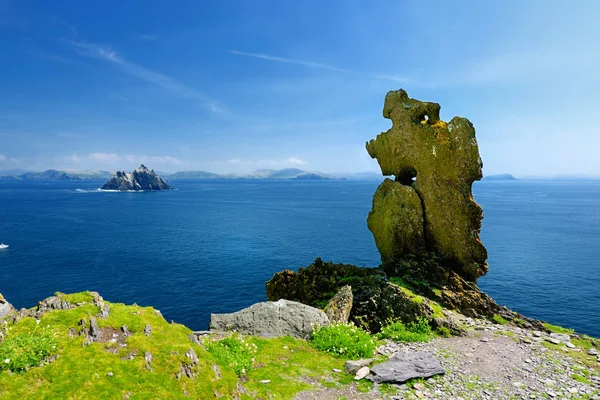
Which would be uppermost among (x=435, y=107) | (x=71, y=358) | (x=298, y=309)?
(x=435, y=107)

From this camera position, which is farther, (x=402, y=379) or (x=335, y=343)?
(x=335, y=343)

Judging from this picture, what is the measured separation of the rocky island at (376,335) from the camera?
1242 centimetres

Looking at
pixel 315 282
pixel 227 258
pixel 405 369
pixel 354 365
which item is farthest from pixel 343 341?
pixel 227 258

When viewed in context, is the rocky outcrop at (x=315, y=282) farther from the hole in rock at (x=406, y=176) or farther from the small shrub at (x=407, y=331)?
the hole in rock at (x=406, y=176)

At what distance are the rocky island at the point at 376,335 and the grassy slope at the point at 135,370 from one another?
0.17 ft

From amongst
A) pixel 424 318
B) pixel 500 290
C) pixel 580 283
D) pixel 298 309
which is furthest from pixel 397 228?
pixel 580 283

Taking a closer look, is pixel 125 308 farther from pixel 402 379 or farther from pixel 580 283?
pixel 580 283

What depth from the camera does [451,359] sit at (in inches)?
782

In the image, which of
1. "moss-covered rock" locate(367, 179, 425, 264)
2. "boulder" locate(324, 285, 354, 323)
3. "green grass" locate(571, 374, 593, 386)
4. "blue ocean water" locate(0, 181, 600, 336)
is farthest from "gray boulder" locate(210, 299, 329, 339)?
"blue ocean water" locate(0, 181, 600, 336)

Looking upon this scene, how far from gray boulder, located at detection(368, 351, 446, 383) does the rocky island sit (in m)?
0.06

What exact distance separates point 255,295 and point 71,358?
4001 cm

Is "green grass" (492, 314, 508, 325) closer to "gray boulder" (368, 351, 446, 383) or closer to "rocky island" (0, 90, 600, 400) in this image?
"rocky island" (0, 90, 600, 400)

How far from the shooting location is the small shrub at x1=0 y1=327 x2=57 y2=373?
37.5 ft

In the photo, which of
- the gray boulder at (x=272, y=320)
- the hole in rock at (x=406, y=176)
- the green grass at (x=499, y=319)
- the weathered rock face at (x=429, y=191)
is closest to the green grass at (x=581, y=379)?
the green grass at (x=499, y=319)
